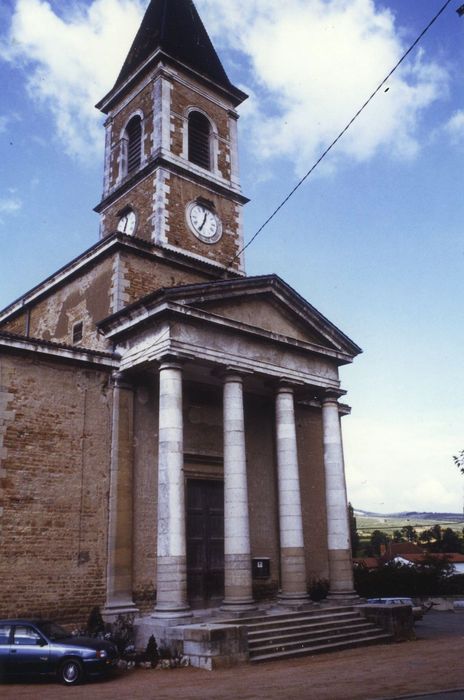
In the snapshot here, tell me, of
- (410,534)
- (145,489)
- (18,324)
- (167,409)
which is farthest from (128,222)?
(410,534)

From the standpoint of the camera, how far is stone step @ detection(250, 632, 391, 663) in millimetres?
13281

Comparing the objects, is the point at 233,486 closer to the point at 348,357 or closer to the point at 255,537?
the point at 255,537

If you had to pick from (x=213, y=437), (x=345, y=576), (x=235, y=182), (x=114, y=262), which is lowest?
(x=345, y=576)

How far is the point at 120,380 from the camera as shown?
16938 mm

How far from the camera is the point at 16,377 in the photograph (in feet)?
50.2

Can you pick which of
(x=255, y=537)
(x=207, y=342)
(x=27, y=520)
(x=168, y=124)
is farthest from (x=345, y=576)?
(x=168, y=124)

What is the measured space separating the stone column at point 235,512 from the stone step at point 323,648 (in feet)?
4.67

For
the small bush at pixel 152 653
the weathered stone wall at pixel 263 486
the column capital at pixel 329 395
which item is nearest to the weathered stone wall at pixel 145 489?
the small bush at pixel 152 653

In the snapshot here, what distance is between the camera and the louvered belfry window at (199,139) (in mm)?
23656

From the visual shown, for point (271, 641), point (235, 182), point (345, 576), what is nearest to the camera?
point (271, 641)

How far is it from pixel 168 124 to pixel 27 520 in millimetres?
14571

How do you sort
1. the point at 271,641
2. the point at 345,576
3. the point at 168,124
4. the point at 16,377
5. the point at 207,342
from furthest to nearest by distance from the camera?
1. the point at 168,124
2. the point at 345,576
3. the point at 207,342
4. the point at 16,377
5. the point at 271,641

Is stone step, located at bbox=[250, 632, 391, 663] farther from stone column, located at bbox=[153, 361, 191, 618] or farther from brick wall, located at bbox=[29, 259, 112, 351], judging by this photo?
brick wall, located at bbox=[29, 259, 112, 351]

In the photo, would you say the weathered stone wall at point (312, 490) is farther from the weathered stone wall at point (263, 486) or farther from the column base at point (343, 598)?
the column base at point (343, 598)
